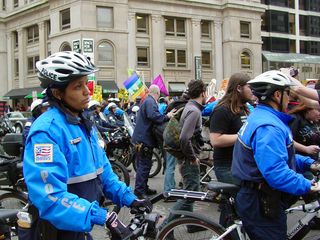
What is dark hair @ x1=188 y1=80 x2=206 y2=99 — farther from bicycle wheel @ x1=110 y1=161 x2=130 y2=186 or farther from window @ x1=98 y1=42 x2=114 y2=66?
window @ x1=98 y1=42 x2=114 y2=66

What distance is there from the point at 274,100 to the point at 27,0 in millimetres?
50264

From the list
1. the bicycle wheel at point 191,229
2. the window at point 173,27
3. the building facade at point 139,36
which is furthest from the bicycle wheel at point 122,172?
the window at point 173,27

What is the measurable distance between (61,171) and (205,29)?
4751cm

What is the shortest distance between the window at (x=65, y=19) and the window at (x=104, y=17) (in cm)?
323

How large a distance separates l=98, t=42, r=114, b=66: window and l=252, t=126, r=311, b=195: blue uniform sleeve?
126ft

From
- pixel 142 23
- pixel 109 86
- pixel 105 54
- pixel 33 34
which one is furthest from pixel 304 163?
pixel 33 34

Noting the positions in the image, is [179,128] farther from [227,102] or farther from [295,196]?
[295,196]

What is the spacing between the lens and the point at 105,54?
4122 centimetres

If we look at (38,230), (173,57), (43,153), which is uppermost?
(173,57)

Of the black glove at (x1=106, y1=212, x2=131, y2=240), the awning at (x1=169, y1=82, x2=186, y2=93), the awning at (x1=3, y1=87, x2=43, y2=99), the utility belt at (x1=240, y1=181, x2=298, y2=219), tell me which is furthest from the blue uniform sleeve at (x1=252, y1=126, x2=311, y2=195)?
the awning at (x1=3, y1=87, x2=43, y2=99)

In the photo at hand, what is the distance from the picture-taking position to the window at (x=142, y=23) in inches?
1740

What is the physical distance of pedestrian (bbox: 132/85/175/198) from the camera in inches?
316

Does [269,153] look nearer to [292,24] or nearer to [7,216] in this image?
[7,216]

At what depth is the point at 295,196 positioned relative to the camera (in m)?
3.62
